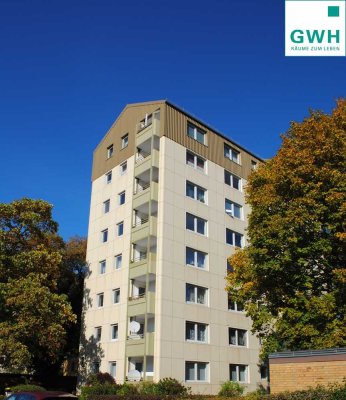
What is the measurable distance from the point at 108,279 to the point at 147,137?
39.7 feet

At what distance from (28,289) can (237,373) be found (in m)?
17.5

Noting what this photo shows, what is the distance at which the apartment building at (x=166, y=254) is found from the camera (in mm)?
33688

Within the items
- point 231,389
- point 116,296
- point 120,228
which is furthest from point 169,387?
point 120,228

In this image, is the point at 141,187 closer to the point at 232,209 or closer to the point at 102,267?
the point at 102,267

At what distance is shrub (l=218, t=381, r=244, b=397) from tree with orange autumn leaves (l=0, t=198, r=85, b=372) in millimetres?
11719

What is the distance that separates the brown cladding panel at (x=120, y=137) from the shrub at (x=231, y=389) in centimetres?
1992

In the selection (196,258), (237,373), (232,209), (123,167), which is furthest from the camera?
(232,209)

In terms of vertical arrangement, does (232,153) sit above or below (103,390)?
above

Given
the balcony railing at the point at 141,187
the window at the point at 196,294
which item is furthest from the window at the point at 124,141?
the window at the point at 196,294

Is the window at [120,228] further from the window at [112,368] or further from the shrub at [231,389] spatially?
the shrub at [231,389]

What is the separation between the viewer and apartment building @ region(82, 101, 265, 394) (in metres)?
33.7

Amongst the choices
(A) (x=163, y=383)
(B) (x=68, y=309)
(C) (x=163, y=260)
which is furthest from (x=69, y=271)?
(A) (x=163, y=383)

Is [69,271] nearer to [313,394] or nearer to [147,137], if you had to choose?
[147,137]

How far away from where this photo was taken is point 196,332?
116 ft
